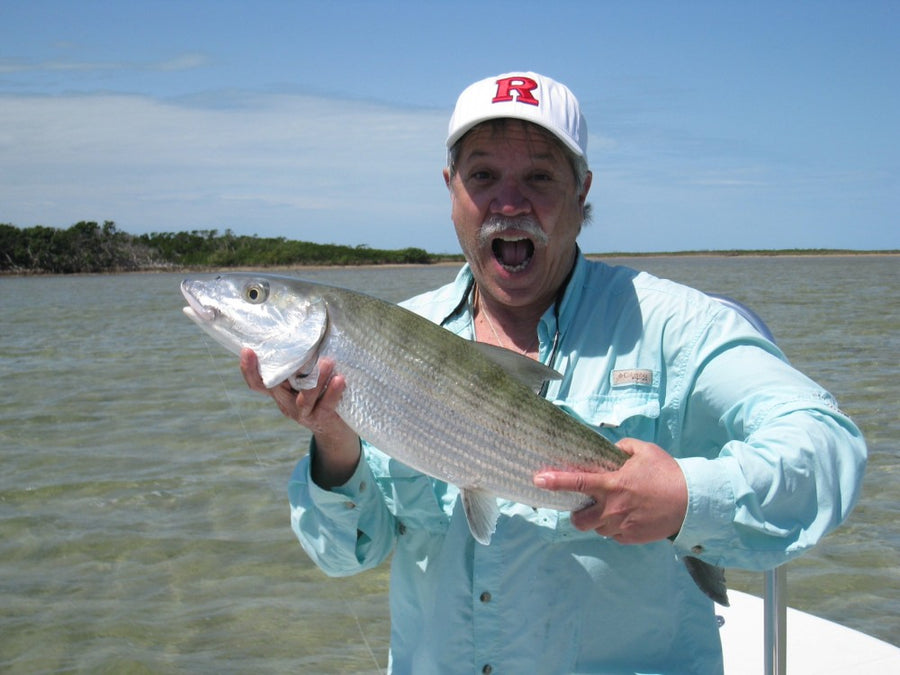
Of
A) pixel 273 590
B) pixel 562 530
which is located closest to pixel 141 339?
pixel 273 590

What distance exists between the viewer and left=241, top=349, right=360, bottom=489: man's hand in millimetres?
2570

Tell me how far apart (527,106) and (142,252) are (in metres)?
94.4

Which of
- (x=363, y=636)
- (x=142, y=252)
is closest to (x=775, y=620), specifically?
(x=363, y=636)

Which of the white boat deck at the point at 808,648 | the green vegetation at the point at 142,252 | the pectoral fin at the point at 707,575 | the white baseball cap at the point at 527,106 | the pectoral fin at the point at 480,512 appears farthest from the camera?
the green vegetation at the point at 142,252

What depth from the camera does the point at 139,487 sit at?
8.60 metres

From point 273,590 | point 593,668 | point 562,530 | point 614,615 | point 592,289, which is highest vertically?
point 592,289

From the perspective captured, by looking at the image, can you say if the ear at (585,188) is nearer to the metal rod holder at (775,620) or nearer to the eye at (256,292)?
the eye at (256,292)

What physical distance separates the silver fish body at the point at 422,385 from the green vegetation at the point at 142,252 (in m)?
88.7

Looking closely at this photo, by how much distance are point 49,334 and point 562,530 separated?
22.8 meters

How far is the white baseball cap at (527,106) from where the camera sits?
113 inches

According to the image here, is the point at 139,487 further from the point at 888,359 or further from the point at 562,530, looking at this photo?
the point at 888,359

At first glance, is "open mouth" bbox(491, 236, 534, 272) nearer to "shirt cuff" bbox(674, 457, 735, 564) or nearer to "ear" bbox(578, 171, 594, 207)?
"ear" bbox(578, 171, 594, 207)

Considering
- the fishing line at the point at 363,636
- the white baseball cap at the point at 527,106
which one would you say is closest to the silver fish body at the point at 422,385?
the white baseball cap at the point at 527,106

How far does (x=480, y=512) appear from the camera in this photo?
8.36ft
